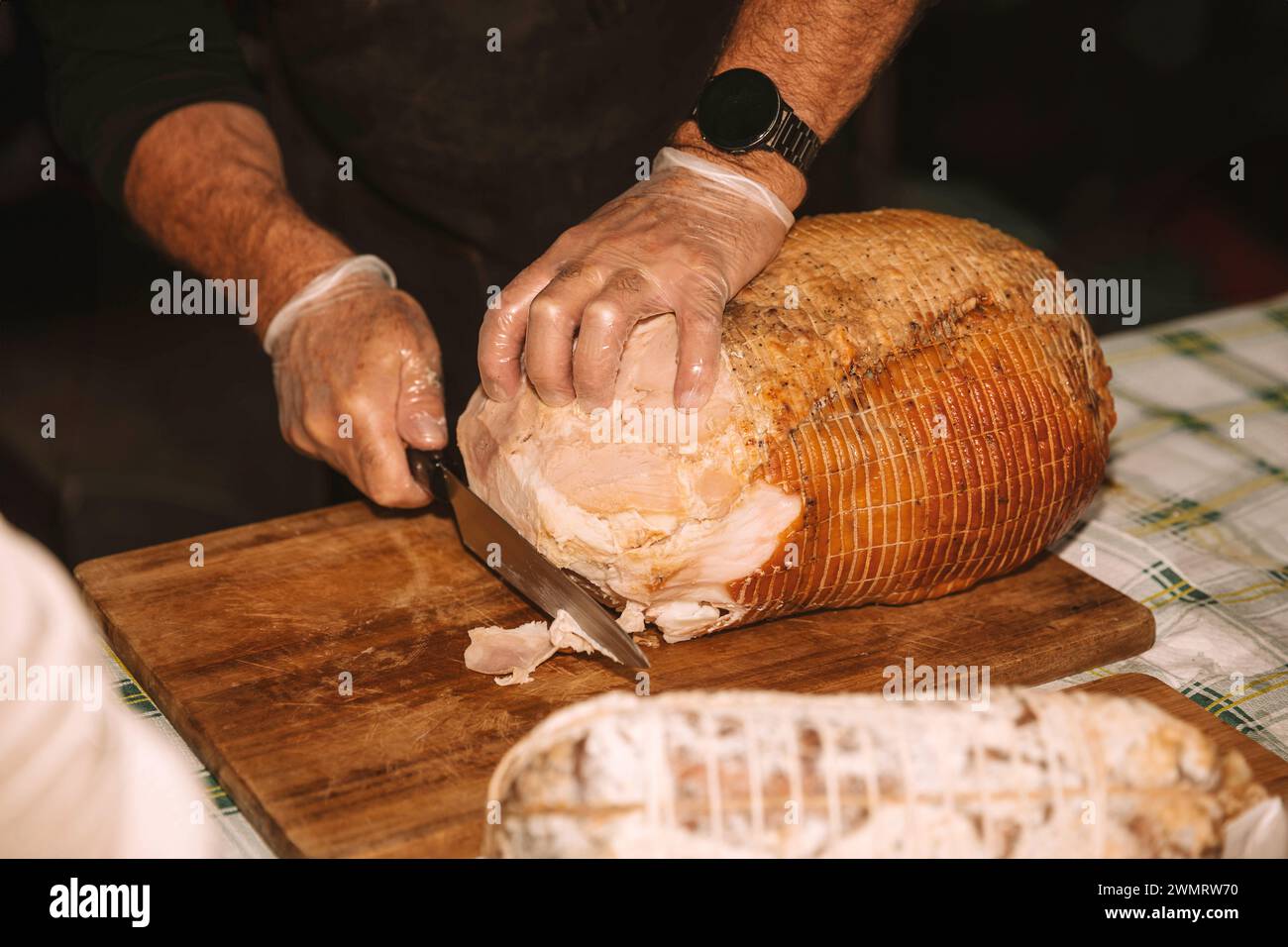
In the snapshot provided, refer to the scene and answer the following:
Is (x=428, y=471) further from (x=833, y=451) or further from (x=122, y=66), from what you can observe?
(x=122, y=66)

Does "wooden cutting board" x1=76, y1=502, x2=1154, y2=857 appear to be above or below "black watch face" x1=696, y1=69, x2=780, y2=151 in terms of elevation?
below

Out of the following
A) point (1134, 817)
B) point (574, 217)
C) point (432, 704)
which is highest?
point (574, 217)

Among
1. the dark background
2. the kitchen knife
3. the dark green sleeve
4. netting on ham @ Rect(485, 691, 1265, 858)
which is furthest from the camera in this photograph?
the dark background

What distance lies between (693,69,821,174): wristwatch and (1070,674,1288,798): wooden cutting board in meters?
0.95

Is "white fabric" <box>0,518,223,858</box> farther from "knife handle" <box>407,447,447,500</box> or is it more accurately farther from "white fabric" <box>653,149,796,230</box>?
"white fabric" <box>653,149,796,230</box>

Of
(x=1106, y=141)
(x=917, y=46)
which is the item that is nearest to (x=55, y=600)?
(x=917, y=46)

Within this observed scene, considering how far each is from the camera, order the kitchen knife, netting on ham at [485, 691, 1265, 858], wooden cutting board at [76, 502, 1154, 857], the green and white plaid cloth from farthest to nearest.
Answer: the green and white plaid cloth
the kitchen knife
wooden cutting board at [76, 502, 1154, 857]
netting on ham at [485, 691, 1265, 858]

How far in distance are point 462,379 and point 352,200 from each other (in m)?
0.45

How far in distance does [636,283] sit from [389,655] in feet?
2.15

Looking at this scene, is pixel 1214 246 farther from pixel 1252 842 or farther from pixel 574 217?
pixel 1252 842

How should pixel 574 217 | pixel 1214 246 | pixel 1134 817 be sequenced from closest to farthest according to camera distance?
pixel 1134 817 < pixel 574 217 < pixel 1214 246

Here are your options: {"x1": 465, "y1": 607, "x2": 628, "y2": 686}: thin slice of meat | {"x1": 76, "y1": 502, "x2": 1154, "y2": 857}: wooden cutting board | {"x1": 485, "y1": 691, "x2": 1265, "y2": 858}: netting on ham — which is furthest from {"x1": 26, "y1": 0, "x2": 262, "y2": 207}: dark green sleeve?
{"x1": 485, "y1": 691, "x2": 1265, "y2": 858}: netting on ham

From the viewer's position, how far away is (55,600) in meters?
1.55

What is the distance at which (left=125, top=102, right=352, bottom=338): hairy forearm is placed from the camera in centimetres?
242
